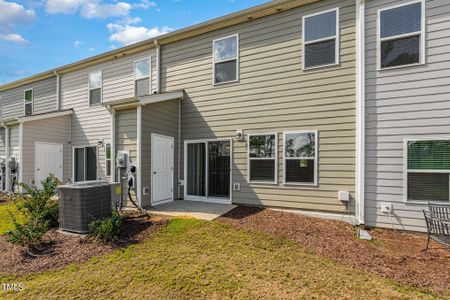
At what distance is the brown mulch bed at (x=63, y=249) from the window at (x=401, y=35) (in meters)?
6.40

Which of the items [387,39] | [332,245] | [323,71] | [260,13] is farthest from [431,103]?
[260,13]

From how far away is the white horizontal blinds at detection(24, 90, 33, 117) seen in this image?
12906 mm

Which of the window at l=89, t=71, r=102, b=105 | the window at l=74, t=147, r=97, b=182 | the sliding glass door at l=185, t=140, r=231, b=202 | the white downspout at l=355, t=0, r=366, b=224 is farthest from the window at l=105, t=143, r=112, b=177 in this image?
the white downspout at l=355, t=0, r=366, b=224

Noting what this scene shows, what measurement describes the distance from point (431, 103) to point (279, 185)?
3842 millimetres

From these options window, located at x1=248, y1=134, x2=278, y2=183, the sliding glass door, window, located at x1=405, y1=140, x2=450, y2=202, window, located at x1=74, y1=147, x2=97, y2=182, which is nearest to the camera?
window, located at x1=405, y1=140, x2=450, y2=202

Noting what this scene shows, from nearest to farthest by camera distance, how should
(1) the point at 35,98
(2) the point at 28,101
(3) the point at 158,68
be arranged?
1. (3) the point at 158,68
2. (1) the point at 35,98
3. (2) the point at 28,101

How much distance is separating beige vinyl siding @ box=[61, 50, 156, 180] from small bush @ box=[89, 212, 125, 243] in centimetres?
492

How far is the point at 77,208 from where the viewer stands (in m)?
5.34

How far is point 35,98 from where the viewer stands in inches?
500

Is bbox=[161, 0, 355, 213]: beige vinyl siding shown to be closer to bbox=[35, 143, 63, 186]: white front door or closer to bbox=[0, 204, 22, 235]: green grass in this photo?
bbox=[0, 204, 22, 235]: green grass

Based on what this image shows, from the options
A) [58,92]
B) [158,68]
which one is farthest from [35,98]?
[158,68]

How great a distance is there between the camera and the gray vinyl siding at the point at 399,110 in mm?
5246

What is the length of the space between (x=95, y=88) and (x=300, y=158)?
890 cm

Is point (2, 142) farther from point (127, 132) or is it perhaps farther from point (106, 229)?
point (106, 229)
